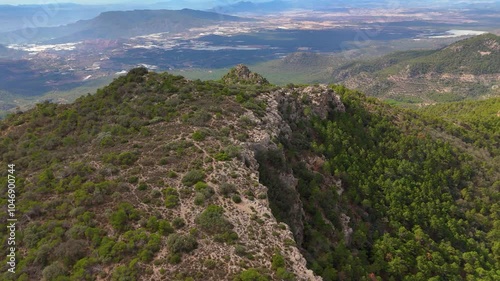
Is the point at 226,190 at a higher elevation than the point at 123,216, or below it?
higher

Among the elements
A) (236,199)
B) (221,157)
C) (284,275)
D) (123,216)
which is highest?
(221,157)

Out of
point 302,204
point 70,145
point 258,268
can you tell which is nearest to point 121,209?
point 258,268

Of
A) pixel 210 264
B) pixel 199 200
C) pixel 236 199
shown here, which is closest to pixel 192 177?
pixel 199 200

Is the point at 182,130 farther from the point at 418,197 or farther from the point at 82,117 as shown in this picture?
the point at 418,197

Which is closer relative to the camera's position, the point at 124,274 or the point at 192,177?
the point at 124,274

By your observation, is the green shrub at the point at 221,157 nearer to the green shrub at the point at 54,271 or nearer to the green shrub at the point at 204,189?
the green shrub at the point at 204,189

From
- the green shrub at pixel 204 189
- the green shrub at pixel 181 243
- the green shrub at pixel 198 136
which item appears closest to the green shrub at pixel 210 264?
the green shrub at pixel 181 243

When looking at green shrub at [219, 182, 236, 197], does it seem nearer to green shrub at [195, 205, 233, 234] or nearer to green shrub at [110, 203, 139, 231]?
green shrub at [195, 205, 233, 234]

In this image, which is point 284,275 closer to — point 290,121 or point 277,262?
point 277,262
